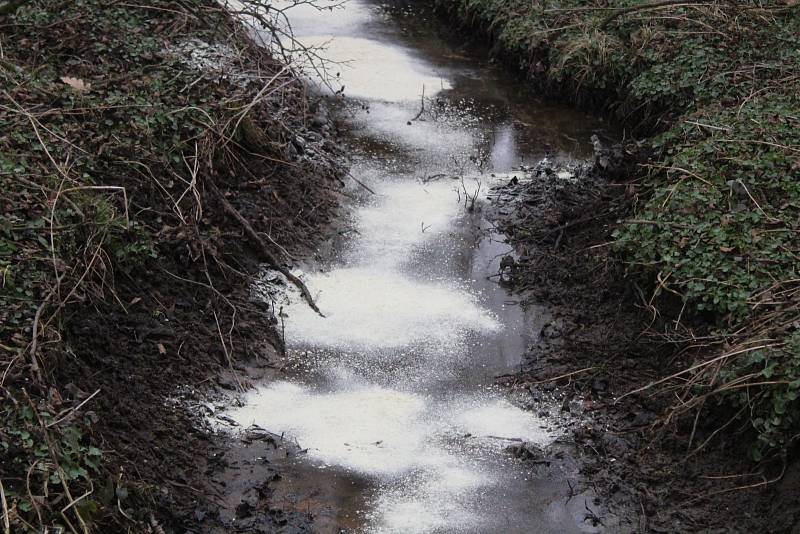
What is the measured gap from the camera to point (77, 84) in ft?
22.9

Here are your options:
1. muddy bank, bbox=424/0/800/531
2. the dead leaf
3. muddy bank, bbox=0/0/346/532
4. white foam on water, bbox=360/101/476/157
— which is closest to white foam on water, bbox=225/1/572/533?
white foam on water, bbox=360/101/476/157

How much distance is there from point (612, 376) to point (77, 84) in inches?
180

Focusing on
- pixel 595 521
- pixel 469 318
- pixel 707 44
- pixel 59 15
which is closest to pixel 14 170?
pixel 59 15

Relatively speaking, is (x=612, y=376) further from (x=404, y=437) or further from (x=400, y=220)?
(x=400, y=220)

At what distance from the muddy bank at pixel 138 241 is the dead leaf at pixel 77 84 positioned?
0.12ft

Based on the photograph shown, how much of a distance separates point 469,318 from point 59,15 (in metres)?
4.54

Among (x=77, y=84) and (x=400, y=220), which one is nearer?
(x=77, y=84)

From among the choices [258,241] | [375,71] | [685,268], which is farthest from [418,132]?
[685,268]

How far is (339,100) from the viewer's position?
9.91 m

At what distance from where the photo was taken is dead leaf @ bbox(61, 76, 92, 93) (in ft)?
22.7

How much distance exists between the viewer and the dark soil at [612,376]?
4.91 meters

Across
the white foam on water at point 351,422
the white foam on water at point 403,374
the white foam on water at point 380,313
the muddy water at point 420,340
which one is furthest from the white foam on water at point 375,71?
the white foam on water at point 351,422

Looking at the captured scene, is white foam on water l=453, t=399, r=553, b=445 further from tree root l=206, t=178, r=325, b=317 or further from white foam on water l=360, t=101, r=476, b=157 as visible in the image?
white foam on water l=360, t=101, r=476, b=157

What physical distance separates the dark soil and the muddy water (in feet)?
0.75
